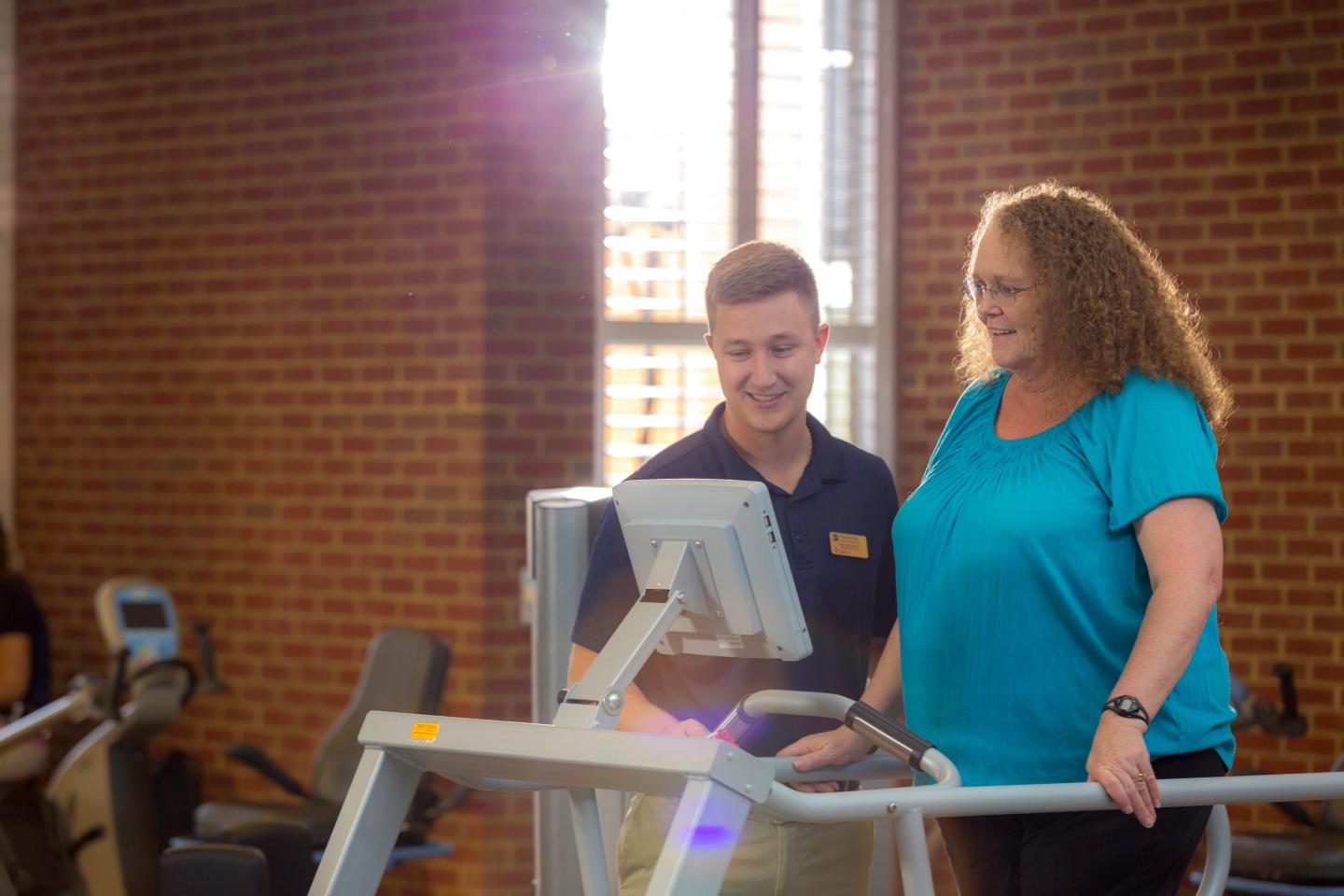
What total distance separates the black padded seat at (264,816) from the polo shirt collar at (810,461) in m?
2.11

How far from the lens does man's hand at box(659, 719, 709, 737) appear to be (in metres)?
1.91

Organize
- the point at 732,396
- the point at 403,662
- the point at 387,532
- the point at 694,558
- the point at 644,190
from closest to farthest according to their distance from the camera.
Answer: the point at 694,558, the point at 732,396, the point at 403,662, the point at 387,532, the point at 644,190

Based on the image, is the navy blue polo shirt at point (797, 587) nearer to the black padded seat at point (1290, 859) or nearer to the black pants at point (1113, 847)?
the black pants at point (1113, 847)

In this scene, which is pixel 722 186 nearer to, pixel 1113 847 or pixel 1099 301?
pixel 1099 301

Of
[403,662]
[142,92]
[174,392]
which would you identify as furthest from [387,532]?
[142,92]

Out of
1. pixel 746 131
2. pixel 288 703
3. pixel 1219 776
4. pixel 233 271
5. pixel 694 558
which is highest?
pixel 746 131

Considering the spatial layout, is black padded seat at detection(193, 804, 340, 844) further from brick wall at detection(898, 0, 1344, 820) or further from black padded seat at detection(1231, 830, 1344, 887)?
brick wall at detection(898, 0, 1344, 820)

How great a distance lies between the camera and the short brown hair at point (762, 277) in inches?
77.5

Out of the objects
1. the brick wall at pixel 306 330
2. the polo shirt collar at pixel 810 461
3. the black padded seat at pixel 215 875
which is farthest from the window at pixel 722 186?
the polo shirt collar at pixel 810 461

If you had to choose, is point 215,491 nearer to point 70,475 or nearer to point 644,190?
point 70,475

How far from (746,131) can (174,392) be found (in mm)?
2024

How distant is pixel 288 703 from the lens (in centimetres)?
472

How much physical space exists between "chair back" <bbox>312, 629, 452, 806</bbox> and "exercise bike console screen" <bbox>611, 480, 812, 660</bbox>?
2.21m

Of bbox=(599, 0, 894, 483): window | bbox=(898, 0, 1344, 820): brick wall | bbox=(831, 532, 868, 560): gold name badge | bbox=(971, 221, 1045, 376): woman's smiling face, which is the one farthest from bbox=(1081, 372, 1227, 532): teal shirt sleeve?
bbox=(898, 0, 1344, 820): brick wall
